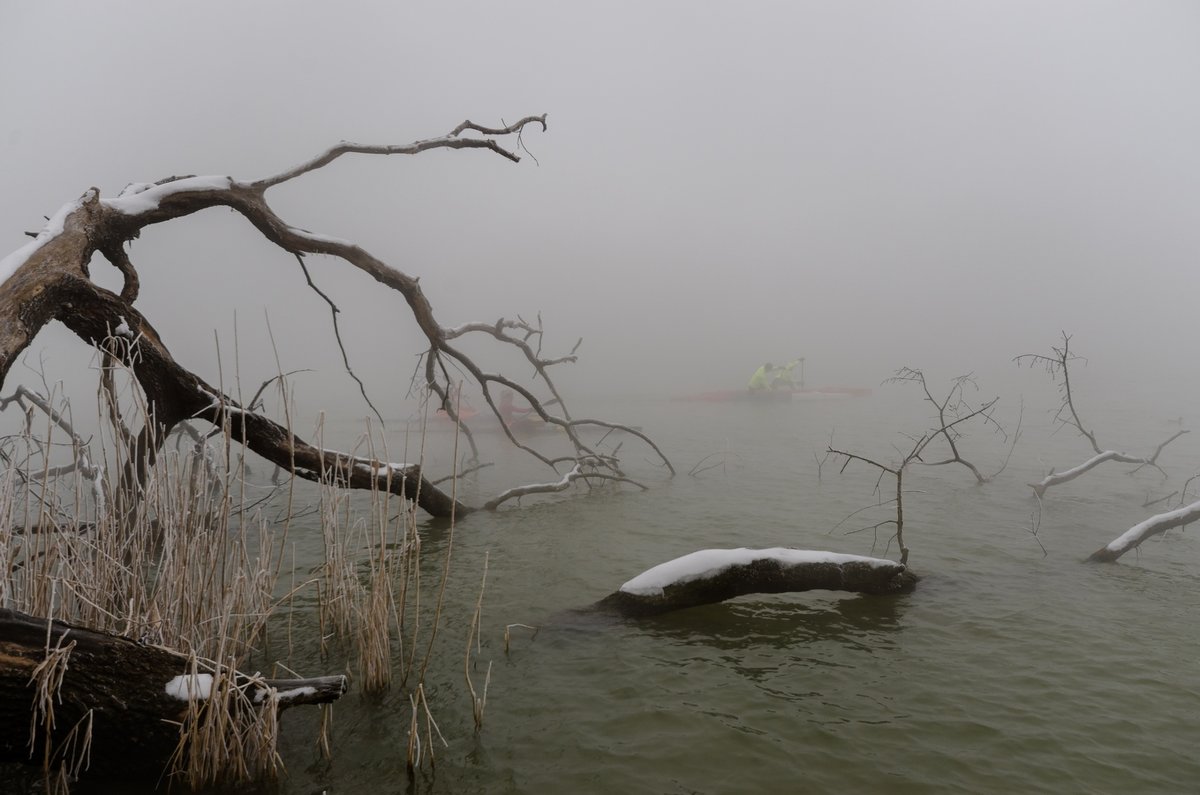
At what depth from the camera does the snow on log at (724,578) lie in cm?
489

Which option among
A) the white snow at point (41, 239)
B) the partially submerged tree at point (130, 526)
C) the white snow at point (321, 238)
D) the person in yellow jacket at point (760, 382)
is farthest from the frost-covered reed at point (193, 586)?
the person in yellow jacket at point (760, 382)

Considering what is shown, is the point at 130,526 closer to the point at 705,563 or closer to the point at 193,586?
the point at 193,586

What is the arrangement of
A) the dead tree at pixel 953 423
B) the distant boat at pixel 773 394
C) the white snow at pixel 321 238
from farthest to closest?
the distant boat at pixel 773 394, the dead tree at pixel 953 423, the white snow at pixel 321 238

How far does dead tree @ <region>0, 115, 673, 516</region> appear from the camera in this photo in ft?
12.1

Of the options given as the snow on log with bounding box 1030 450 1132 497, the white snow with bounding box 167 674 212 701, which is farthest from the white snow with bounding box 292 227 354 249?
the snow on log with bounding box 1030 450 1132 497

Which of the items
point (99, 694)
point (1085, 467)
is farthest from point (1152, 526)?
point (99, 694)

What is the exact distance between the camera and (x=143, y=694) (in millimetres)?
2621

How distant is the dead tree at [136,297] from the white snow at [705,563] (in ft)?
5.29

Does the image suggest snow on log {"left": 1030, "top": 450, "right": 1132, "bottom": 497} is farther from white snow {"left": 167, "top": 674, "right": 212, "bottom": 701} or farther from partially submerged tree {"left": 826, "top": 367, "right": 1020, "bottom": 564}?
white snow {"left": 167, "top": 674, "right": 212, "bottom": 701}

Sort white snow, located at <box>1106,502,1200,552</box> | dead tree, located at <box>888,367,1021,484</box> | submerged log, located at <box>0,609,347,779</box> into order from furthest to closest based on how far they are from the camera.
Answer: dead tree, located at <box>888,367,1021,484</box>, white snow, located at <box>1106,502,1200,552</box>, submerged log, located at <box>0,609,347,779</box>

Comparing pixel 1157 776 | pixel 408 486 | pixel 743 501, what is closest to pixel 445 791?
pixel 1157 776

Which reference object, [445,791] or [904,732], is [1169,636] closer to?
[904,732]

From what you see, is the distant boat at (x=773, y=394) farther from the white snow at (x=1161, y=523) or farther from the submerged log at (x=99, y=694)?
the submerged log at (x=99, y=694)

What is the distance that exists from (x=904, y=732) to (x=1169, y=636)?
285 centimetres
